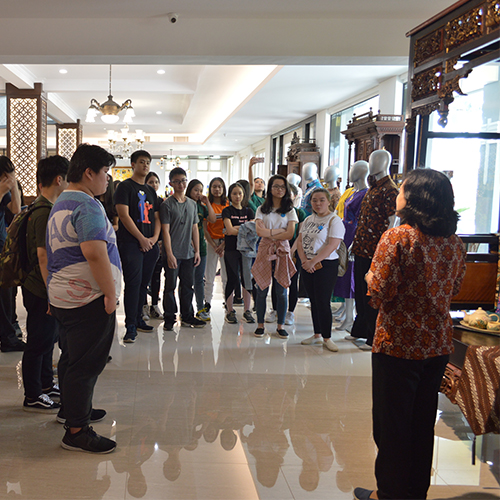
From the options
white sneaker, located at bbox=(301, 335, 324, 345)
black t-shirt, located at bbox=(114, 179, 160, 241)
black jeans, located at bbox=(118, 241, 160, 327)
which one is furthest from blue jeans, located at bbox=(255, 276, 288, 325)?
black t-shirt, located at bbox=(114, 179, 160, 241)

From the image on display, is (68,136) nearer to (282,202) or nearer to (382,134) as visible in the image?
(382,134)

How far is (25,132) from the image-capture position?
30.1 feet

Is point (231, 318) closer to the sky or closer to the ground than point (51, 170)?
closer to the ground

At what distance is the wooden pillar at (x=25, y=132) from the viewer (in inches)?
356

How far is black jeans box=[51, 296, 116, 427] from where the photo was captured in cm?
233

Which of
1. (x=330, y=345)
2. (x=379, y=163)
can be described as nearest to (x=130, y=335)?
(x=330, y=345)

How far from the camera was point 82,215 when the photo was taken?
2.22m

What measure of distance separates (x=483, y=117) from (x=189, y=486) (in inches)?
196

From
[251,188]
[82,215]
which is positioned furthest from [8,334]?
[251,188]

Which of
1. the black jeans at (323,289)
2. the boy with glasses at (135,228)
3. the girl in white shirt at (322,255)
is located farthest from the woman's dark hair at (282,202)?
the boy with glasses at (135,228)

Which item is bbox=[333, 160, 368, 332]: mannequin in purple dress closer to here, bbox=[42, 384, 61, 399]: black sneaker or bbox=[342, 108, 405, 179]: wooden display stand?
bbox=[342, 108, 405, 179]: wooden display stand

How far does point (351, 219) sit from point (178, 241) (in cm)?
173

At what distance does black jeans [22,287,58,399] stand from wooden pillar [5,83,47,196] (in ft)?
22.4

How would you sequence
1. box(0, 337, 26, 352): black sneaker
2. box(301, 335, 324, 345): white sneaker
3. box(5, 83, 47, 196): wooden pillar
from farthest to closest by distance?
1. box(5, 83, 47, 196): wooden pillar
2. box(301, 335, 324, 345): white sneaker
3. box(0, 337, 26, 352): black sneaker
